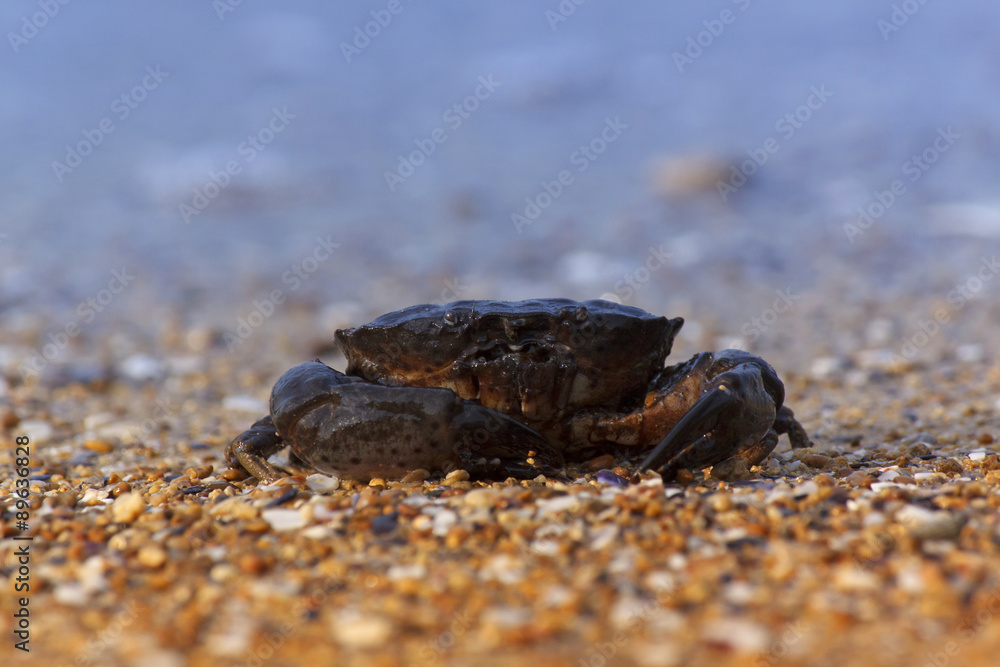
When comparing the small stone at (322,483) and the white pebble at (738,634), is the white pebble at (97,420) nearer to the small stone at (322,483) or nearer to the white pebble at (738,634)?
the small stone at (322,483)

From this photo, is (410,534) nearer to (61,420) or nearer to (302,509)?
(302,509)

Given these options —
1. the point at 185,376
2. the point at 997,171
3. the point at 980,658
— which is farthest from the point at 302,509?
the point at 997,171

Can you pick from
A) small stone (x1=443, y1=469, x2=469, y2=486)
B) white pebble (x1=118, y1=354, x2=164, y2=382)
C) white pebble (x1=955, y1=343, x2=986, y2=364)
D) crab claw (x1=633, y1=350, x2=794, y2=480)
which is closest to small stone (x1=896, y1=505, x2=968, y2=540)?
crab claw (x1=633, y1=350, x2=794, y2=480)

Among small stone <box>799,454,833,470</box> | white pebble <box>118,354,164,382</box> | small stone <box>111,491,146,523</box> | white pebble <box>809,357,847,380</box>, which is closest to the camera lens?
small stone <box>111,491,146,523</box>

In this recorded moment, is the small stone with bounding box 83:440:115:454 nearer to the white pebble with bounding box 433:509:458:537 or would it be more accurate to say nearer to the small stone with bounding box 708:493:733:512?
the white pebble with bounding box 433:509:458:537

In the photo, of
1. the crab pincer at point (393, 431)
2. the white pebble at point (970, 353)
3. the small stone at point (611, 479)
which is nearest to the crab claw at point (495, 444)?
the crab pincer at point (393, 431)

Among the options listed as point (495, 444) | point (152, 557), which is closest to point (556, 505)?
point (495, 444)
